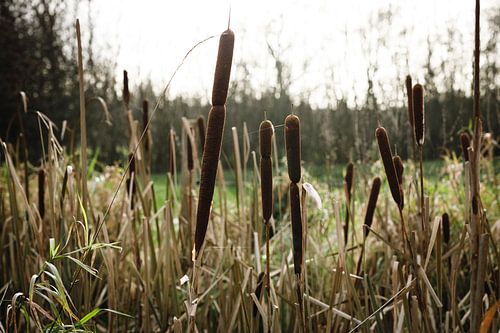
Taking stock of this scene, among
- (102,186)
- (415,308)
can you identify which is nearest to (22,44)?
(102,186)

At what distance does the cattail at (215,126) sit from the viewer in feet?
1.90

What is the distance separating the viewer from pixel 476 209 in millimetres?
683

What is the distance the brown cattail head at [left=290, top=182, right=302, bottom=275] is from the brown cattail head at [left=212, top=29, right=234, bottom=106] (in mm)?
172

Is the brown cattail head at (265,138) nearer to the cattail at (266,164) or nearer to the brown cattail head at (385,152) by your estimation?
the cattail at (266,164)

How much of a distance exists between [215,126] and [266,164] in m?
0.13

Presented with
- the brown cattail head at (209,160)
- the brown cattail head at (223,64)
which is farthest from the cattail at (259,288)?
the brown cattail head at (223,64)

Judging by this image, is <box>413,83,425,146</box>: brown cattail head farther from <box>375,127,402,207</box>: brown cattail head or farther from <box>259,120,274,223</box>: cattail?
<box>259,120,274,223</box>: cattail

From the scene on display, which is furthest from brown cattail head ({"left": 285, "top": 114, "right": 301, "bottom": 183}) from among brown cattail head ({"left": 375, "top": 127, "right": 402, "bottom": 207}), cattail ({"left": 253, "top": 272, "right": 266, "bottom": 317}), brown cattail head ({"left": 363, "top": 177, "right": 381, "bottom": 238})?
cattail ({"left": 253, "top": 272, "right": 266, "bottom": 317})

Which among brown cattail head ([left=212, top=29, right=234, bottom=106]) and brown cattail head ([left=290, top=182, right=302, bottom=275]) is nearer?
brown cattail head ([left=212, top=29, right=234, bottom=106])

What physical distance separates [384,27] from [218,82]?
215 centimetres

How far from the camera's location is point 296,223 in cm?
72

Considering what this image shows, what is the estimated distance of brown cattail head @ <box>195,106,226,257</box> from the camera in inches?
23.7

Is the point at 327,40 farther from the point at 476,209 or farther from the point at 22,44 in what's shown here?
the point at 22,44

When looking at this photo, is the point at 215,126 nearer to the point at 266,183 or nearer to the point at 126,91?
the point at 266,183
